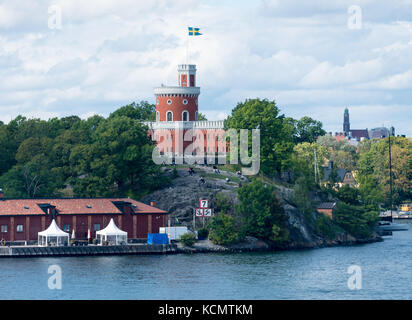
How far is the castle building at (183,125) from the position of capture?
14000 centimetres

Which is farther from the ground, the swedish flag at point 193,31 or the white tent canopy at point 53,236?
the swedish flag at point 193,31

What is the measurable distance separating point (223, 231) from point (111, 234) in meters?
11.1

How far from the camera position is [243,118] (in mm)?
130375

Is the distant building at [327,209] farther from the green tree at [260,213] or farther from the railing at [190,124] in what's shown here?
the railing at [190,124]

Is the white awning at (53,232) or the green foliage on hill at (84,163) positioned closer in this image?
the white awning at (53,232)

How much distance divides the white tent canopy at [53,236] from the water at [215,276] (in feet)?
14.5

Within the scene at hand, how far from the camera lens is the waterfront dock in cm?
9575

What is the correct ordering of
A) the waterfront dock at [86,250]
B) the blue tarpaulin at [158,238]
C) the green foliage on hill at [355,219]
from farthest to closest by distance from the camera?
the green foliage on hill at [355,219]
the blue tarpaulin at [158,238]
the waterfront dock at [86,250]

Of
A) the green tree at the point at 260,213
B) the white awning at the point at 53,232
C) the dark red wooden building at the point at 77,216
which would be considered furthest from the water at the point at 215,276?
the dark red wooden building at the point at 77,216

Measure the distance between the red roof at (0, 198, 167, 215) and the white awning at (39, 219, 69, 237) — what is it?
7.96 ft

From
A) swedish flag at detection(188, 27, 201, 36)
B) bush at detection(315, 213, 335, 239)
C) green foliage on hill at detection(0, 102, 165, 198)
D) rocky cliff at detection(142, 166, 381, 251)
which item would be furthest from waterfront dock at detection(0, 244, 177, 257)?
swedish flag at detection(188, 27, 201, 36)

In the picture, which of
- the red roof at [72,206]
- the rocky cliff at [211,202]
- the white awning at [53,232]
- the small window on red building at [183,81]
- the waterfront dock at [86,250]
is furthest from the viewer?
the small window on red building at [183,81]
